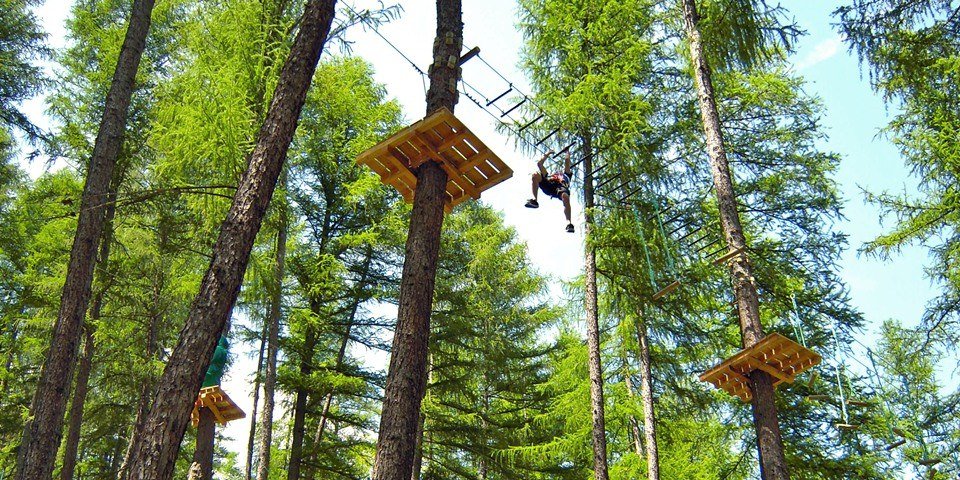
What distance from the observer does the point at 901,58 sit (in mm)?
9039

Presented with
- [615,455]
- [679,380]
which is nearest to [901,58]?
[679,380]

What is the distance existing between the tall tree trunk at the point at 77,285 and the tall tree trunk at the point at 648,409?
806 centimetres

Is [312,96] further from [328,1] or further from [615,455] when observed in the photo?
[615,455]

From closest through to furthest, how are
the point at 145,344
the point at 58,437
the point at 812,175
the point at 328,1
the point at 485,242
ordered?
1. the point at 328,1
2. the point at 58,437
3. the point at 812,175
4. the point at 145,344
5. the point at 485,242

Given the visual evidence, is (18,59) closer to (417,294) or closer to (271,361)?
(271,361)

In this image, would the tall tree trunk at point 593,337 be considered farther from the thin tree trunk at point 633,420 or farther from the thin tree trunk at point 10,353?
the thin tree trunk at point 10,353

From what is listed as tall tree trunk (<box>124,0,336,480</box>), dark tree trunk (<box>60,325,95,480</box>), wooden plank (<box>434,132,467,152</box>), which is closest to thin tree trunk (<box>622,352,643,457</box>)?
wooden plank (<box>434,132,467,152</box>)

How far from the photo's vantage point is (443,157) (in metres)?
7.08

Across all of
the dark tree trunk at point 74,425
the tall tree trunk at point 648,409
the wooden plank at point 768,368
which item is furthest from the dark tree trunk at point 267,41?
the wooden plank at point 768,368

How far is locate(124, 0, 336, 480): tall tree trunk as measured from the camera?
4934 millimetres

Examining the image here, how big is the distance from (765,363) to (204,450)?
611 cm

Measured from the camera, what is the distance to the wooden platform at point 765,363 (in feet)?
24.4

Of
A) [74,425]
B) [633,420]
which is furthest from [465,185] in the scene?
[74,425]

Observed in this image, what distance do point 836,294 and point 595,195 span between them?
15.0 ft
